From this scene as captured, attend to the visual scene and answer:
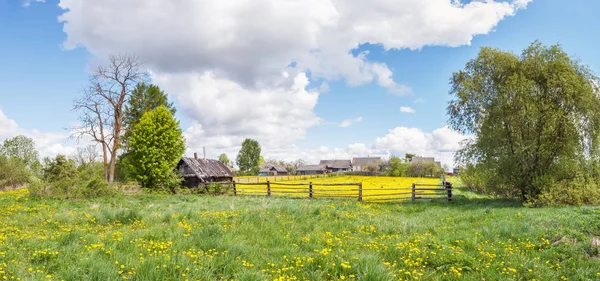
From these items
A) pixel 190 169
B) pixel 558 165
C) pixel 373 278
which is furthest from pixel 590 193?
pixel 190 169

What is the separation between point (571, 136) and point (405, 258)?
1830 centimetres

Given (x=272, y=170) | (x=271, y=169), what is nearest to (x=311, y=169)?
(x=272, y=170)

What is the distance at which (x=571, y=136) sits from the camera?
62.1ft

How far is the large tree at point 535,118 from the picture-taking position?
18.8m

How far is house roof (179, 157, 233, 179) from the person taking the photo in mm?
34750

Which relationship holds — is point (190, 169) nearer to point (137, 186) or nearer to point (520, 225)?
point (137, 186)

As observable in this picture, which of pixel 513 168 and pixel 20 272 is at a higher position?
pixel 513 168

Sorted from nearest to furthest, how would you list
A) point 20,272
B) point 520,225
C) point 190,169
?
1. point 20,272
2. point 520,225
3. point 190,169

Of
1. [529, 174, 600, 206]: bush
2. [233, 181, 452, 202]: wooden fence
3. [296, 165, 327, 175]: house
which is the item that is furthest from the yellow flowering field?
[296, 165, 327, 175]: house

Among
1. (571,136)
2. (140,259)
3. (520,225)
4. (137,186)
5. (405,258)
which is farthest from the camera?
(137,186)

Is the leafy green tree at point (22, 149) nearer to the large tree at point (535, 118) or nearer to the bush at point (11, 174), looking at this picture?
the bush at point (11, 174)

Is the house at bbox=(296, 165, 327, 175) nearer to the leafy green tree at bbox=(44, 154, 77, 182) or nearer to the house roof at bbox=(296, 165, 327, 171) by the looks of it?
the house roof at bbox=(296, 165, 327, 171)

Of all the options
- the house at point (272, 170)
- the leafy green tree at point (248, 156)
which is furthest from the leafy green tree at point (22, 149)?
the house at point (272, 170)

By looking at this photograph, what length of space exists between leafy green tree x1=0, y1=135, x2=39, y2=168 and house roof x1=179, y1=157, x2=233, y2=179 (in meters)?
55.5
